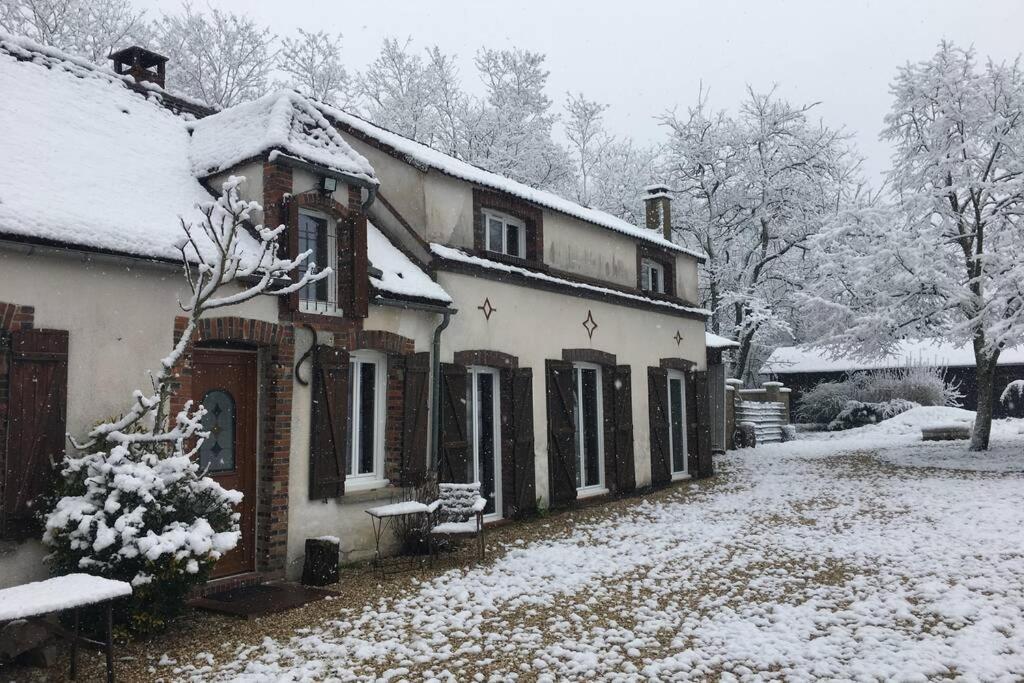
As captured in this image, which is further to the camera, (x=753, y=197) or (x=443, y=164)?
(x=753, y=197)

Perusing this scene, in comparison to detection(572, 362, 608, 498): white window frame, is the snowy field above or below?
below

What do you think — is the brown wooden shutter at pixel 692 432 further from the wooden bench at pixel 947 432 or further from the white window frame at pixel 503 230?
the wooden bench at pixel 947 432

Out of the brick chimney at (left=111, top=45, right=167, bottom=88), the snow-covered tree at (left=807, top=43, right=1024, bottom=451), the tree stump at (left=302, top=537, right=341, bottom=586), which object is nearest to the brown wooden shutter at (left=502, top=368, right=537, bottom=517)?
the tree stump at (left=302, top=537, right=341, bottom=586)

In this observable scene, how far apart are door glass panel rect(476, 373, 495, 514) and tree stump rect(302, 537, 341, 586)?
3.14 m

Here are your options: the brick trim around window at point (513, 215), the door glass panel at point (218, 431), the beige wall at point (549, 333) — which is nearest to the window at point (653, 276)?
the beige wall at point (549, 333)

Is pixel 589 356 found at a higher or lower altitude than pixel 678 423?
higher

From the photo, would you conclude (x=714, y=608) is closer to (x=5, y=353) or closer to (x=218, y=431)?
(x=218, y=431)

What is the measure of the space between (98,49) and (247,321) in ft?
58.1

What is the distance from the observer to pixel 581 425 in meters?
12.1

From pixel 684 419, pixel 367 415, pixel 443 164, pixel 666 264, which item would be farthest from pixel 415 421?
pixel 666 264

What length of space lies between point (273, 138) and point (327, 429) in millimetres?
2934

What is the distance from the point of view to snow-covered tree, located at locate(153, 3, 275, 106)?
21922 millimetres

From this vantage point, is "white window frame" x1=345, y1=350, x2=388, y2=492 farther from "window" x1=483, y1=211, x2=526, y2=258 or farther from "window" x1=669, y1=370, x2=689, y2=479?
"window" x1=669, y1=370, x2=689, y2=479

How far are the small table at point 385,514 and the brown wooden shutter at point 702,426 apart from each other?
8051 mm
